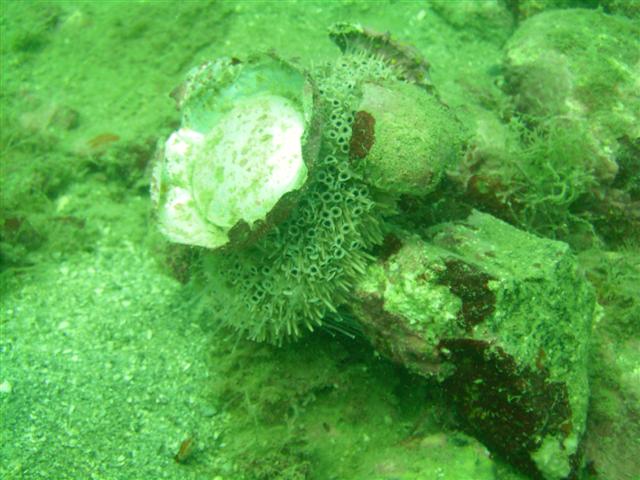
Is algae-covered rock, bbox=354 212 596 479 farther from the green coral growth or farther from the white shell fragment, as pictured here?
the white shell fragment

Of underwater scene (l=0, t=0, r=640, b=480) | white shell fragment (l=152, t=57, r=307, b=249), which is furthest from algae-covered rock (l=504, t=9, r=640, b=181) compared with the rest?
white shell fragment (l=152, t=57, r=307, b=249)

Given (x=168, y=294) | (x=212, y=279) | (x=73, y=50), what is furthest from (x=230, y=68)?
(x=73, y=50)

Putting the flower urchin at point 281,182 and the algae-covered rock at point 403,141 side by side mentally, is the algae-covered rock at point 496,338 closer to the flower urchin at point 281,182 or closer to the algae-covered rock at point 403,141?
the flower urchin at point 281,182

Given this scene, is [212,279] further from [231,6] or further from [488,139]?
[231,6]

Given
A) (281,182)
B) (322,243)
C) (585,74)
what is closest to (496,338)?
(322,243)

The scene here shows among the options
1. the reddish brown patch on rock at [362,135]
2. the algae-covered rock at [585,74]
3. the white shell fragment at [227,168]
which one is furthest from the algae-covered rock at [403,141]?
the algae-covered rock at [585,74]
